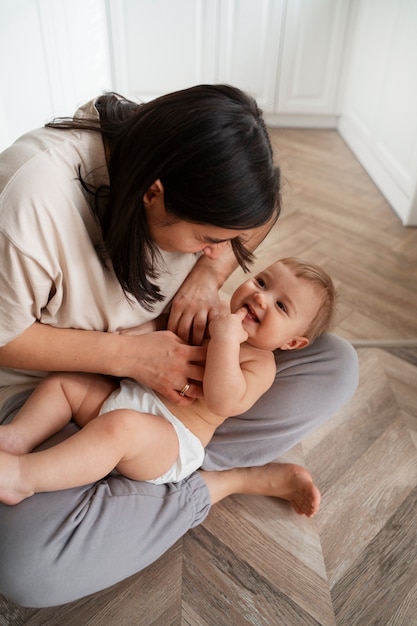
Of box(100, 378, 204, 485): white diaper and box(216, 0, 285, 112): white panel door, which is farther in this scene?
box(216, 0, 285, 112): white panel door

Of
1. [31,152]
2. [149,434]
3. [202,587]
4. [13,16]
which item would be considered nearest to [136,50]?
[13,16]

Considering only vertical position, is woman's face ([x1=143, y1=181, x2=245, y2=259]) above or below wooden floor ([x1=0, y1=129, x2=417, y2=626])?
above

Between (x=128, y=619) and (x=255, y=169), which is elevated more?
(x=255, y=169)

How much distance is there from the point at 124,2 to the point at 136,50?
0.23 meters

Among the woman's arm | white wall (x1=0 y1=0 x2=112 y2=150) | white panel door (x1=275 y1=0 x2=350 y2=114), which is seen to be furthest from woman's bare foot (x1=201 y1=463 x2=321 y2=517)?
white panel door (x1=275 y1=0 x2=350 y2=114)

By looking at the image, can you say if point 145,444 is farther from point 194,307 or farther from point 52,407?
point 194,307

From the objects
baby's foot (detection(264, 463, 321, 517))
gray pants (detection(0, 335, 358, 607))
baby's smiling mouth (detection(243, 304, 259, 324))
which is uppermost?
baby's smiling mouth (detection(243, 304, 259, 324))

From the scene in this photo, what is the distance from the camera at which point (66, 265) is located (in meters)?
0.73

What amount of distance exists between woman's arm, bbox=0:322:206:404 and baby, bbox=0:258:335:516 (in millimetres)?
36

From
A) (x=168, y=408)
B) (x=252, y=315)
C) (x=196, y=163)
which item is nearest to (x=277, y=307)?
(x=252, y=315)

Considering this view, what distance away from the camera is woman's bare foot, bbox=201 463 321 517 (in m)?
0.96

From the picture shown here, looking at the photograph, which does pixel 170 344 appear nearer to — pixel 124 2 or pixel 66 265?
pixel 66 265

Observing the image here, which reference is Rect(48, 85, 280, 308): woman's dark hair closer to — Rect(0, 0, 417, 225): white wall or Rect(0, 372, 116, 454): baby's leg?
Result: Rect(0, 372, 116, 454): baby's leg

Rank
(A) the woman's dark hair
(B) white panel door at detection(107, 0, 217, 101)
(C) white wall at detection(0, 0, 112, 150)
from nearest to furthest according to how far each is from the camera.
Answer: (A) the woman's dark hair < (C) white wall at detection(0, 0, 112, 150) < (B) white panel door at detection(107, 0, 217, 101)
